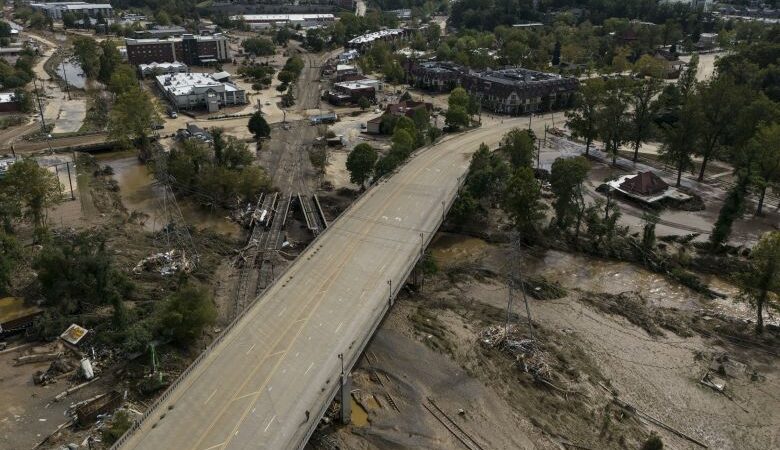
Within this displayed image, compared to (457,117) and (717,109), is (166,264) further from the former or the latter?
(717,109)

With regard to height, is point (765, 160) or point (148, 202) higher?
point (765, 160)

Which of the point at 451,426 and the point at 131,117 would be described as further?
the point at 131,117

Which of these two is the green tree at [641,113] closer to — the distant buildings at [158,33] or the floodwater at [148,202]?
the floodwater at [148,202]

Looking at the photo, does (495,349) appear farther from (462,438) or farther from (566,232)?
(566,232)

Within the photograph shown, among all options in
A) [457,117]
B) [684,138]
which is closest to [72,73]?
[457,117]

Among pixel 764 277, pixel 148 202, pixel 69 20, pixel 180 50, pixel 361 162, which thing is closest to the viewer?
pixel 764 277

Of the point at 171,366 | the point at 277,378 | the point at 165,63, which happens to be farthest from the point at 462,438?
the point at 165,63
